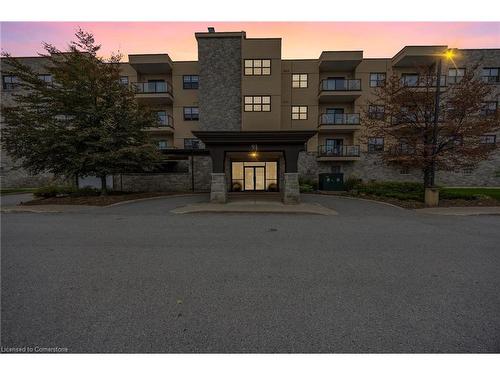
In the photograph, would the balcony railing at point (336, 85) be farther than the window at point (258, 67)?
Yes

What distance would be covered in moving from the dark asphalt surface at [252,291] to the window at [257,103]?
56.0 ft

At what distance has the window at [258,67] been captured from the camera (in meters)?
21.2

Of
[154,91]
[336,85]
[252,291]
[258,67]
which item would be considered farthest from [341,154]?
[252,291]

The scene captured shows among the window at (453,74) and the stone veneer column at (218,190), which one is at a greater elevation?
the window at (453,74)

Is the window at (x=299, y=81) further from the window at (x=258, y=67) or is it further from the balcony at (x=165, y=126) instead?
the balcony at (x=165, y=126)

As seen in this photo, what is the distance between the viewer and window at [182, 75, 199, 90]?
24203 millimetres

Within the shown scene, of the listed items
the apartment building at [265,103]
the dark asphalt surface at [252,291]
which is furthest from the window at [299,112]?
the dark asphalt surface at [252,291]

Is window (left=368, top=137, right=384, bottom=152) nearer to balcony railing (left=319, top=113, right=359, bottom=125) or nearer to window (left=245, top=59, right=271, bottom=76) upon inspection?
balcony railing (left=319, top=113, right=359, bottom=125)

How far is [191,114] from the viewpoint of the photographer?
24188mm

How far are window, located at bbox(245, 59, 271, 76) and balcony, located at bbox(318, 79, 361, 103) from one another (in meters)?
6.01

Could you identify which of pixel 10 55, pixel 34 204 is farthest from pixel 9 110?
pixel 34 204

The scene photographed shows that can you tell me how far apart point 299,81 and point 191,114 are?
41.2 ft

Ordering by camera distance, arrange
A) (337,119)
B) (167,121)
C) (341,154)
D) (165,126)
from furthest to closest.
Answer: (167,121) → (165,126) → (341,154) → (337,119)

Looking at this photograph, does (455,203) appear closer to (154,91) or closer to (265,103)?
(265,103)
